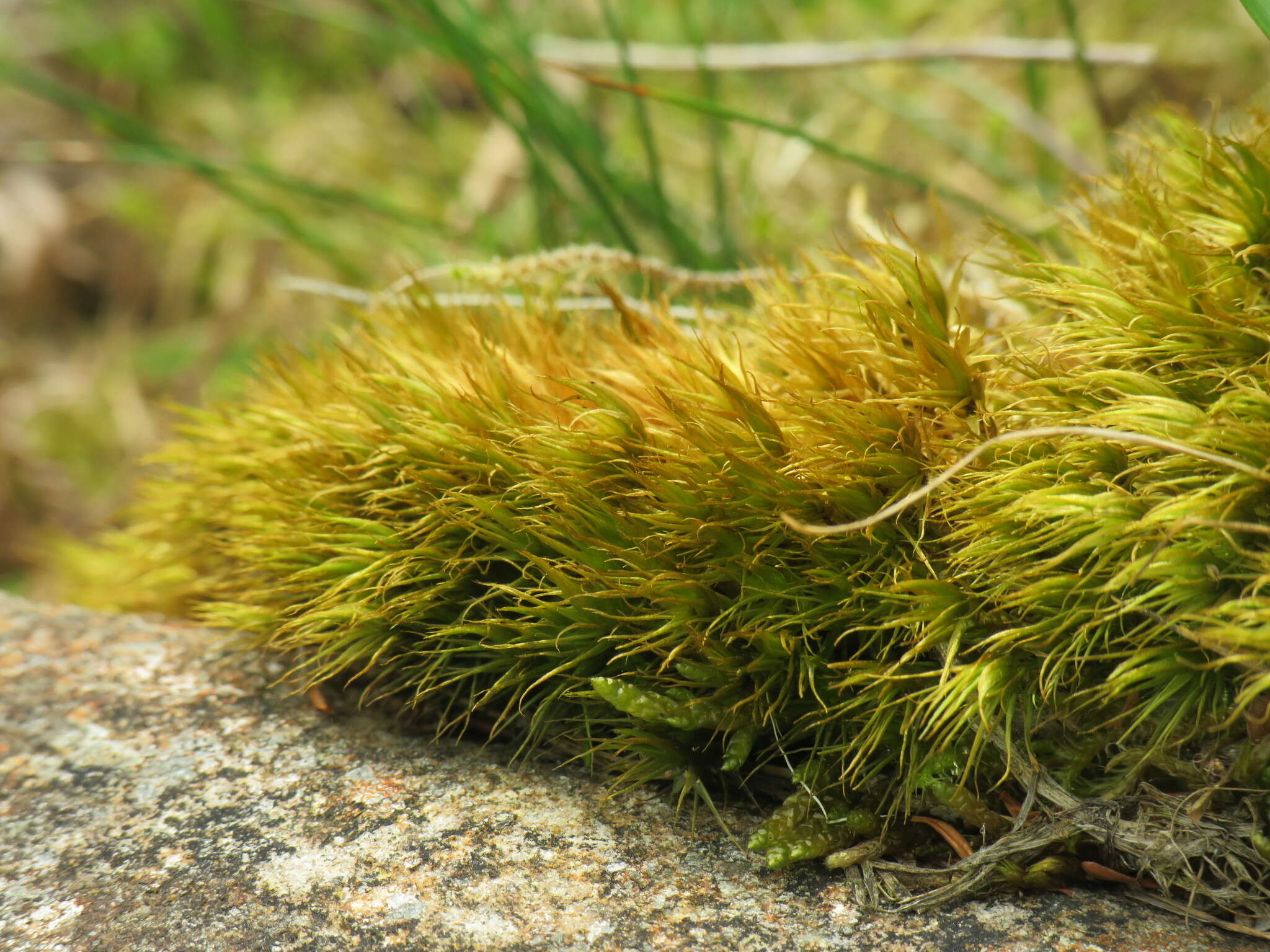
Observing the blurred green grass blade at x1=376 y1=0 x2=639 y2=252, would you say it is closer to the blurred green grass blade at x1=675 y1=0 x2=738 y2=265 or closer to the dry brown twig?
the dry brown twig

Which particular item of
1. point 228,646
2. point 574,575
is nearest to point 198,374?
point 228,646

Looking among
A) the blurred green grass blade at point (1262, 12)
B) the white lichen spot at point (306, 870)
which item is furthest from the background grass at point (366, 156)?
the white lichen spot at point (306, 870)

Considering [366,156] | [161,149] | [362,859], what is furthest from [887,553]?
[366,156]

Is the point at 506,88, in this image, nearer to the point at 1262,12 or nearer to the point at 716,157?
the point at 716,157

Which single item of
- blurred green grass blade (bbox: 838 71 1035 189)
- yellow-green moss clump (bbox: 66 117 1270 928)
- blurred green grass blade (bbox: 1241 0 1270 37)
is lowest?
yellow-green moss clump (bbox: 66 117 1270 928)

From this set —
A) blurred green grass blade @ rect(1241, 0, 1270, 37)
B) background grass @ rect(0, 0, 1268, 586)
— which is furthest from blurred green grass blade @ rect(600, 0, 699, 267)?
blurred green grass blade @ rect(1241, 0, 1270, 37)

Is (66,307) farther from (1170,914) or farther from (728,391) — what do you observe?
(1170,914)
